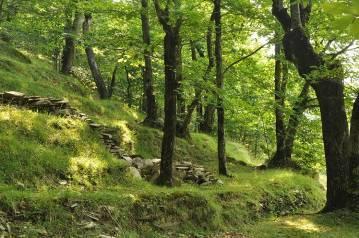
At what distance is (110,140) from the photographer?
12.7 meters

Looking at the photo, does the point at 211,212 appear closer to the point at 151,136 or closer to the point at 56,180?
the point at 56,180

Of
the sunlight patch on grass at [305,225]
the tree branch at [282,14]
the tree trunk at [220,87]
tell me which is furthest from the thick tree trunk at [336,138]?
the tree trunk at [220,87]

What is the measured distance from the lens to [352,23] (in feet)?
4.36

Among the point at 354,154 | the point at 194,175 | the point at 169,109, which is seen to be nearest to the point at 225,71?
the point at 194,175

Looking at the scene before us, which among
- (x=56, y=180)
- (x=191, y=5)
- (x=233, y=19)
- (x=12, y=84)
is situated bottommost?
(x=56, y=180)

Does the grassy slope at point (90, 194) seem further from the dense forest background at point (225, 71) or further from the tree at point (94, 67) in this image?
the tree at point (94, 67)

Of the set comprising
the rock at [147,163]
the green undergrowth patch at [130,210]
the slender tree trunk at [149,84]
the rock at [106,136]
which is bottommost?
the green undergrowth patch at [130,210]

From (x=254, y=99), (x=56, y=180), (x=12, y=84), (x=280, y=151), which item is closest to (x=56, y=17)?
(x=12, y=84)

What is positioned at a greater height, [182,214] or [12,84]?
[12,84]

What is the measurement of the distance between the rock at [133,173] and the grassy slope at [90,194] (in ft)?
0.87

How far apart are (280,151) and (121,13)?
34.6 ft

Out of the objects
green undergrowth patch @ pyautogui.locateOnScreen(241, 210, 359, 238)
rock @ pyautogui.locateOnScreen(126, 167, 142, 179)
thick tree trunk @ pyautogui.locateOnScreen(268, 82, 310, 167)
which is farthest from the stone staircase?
thick tree trunk @ pyautogui.locateOnScreen(268, 82, 310, 167)

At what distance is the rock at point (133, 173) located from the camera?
11141mm

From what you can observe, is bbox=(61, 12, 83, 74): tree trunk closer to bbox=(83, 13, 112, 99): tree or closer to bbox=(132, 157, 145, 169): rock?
bbox=(83, 13, 112, 99): tree
